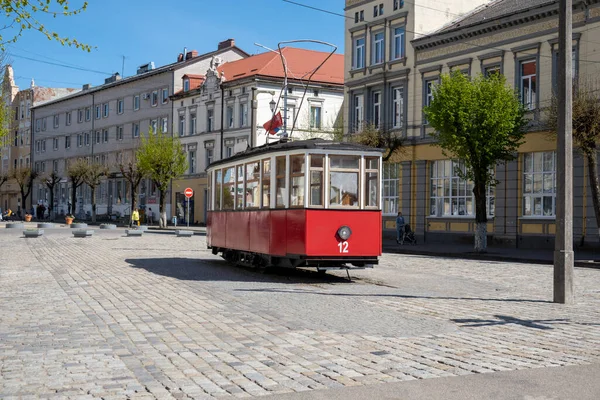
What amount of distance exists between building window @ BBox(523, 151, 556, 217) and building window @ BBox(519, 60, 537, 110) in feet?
7.27

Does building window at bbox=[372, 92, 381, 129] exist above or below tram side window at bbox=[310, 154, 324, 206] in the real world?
above

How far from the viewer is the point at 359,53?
4369cm

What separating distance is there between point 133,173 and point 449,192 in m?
34.0

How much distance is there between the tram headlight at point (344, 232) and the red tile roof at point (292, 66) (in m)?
42.3

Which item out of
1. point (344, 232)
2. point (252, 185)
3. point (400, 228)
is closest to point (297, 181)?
point (344, 232)

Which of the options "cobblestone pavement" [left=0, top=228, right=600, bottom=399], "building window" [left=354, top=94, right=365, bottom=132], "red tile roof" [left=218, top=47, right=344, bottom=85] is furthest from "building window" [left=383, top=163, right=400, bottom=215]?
"cobblestone pavement" [left=0, top=228, right=600, bottom=399]

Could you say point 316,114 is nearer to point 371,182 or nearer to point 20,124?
point 371,182

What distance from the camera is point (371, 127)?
37.7 metres

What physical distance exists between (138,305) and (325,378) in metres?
5.68

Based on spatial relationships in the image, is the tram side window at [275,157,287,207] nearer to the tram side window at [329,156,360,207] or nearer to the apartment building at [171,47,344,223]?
the tram side window at [329,156,360,207]

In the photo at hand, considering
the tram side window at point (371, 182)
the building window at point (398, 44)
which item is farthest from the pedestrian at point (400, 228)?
the tram side window at point (371, 182)

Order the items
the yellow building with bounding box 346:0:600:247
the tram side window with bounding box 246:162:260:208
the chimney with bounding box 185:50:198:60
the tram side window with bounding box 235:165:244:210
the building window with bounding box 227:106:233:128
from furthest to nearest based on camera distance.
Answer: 1. the chimney with bounding box 185:50:198:60
2. the building window with bounding box 227:106:233:128
3. the yellow building with bounding box 346:0:600:247
4. the tram side window with bounding box 235:165:244:210
5. the tram side window with bounding box 246:162:260:208

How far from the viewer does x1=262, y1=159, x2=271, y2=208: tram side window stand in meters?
17.1

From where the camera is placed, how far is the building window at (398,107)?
40406 millimetres
